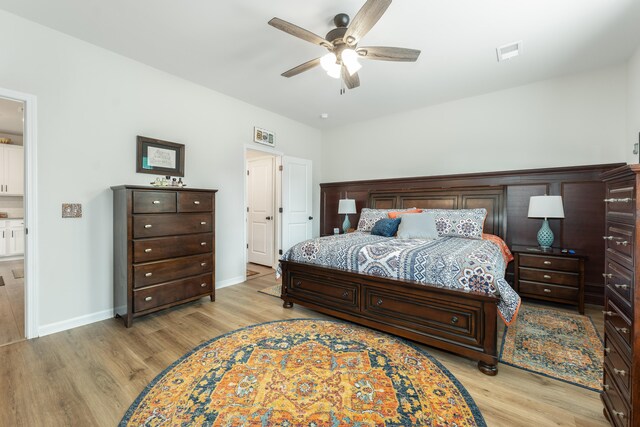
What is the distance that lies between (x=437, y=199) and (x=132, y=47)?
4.24 m

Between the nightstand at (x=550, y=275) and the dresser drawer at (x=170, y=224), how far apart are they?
3.69m

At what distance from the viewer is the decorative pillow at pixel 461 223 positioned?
133 inches

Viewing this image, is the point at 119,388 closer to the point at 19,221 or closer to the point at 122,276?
the point at 122,276

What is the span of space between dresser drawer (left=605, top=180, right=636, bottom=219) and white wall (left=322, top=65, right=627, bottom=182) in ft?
8.53

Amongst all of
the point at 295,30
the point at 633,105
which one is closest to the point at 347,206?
the point at 295,30

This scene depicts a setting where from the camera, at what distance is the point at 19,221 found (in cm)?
576

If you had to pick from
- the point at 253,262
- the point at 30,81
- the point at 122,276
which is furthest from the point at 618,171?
the point at 253,262

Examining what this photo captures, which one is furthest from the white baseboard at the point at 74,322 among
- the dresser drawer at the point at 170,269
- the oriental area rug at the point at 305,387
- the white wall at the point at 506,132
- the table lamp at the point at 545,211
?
the table lamp at the point at 545,211

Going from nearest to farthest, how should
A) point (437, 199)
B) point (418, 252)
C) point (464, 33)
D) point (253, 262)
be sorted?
point (418, 252), point (464, 33), point (437, 199), point (253, 262)

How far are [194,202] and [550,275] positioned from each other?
4.09 m

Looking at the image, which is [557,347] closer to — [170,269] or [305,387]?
[305,387]

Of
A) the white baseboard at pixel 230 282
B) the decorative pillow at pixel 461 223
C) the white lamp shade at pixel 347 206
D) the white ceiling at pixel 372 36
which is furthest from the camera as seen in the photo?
the white lamp shade at pixel 347 206

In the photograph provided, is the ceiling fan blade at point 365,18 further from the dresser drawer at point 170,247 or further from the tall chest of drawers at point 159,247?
the dresser drawer at point 170,247

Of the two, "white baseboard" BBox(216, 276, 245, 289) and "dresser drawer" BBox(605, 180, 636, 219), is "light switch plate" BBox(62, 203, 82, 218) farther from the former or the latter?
"dresser drawer" BBox(605, 180, 636, 219)
